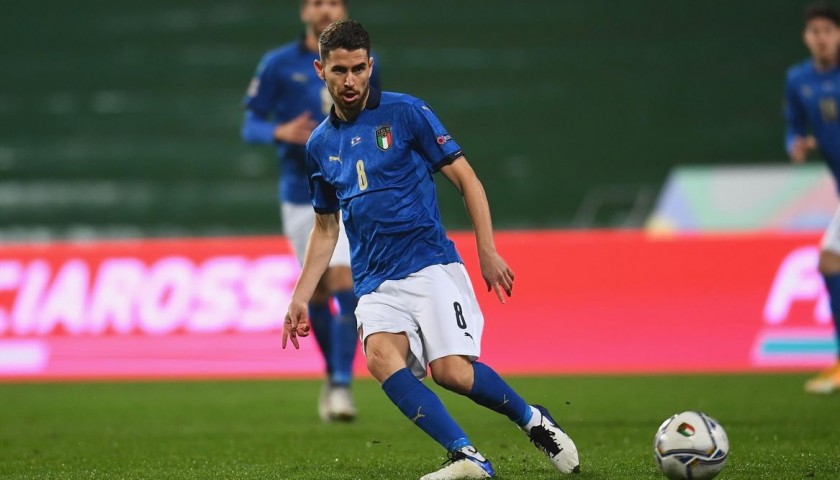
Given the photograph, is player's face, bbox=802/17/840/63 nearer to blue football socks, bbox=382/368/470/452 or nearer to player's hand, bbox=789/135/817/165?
player's hand, bbox=789/135/817/165

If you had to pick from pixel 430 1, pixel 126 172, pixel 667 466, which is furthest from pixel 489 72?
pixel 667 466

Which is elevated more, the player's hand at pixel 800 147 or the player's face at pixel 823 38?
the player's face at pixel 823 38

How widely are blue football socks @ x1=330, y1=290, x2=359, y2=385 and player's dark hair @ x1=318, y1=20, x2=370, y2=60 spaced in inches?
111

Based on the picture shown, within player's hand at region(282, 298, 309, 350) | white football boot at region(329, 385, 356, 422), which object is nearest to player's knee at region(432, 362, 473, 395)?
player's hand at region(282, 298, 309, 350)

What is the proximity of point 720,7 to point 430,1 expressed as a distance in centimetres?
281

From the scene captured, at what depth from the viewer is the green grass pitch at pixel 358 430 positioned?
17.6 ft

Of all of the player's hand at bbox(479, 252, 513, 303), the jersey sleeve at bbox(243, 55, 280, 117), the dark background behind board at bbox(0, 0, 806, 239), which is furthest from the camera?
the dark background behind board at bbox(0, 0, 806, 239)

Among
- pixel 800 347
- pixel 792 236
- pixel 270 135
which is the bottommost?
pixel 800 347

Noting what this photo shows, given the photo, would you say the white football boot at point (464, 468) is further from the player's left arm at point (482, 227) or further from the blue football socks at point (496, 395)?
the player's left arm at point (482, 227)

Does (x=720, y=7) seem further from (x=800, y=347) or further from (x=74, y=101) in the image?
(x=74, y=101)

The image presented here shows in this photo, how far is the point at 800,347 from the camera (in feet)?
33.0

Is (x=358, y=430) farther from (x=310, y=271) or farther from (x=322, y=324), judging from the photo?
(x=310, y=271)

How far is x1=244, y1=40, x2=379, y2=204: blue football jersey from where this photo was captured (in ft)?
25.8

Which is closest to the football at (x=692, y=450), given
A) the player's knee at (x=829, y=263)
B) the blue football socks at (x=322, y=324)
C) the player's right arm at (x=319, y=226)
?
the player's right arm at (x=319, y=226)
